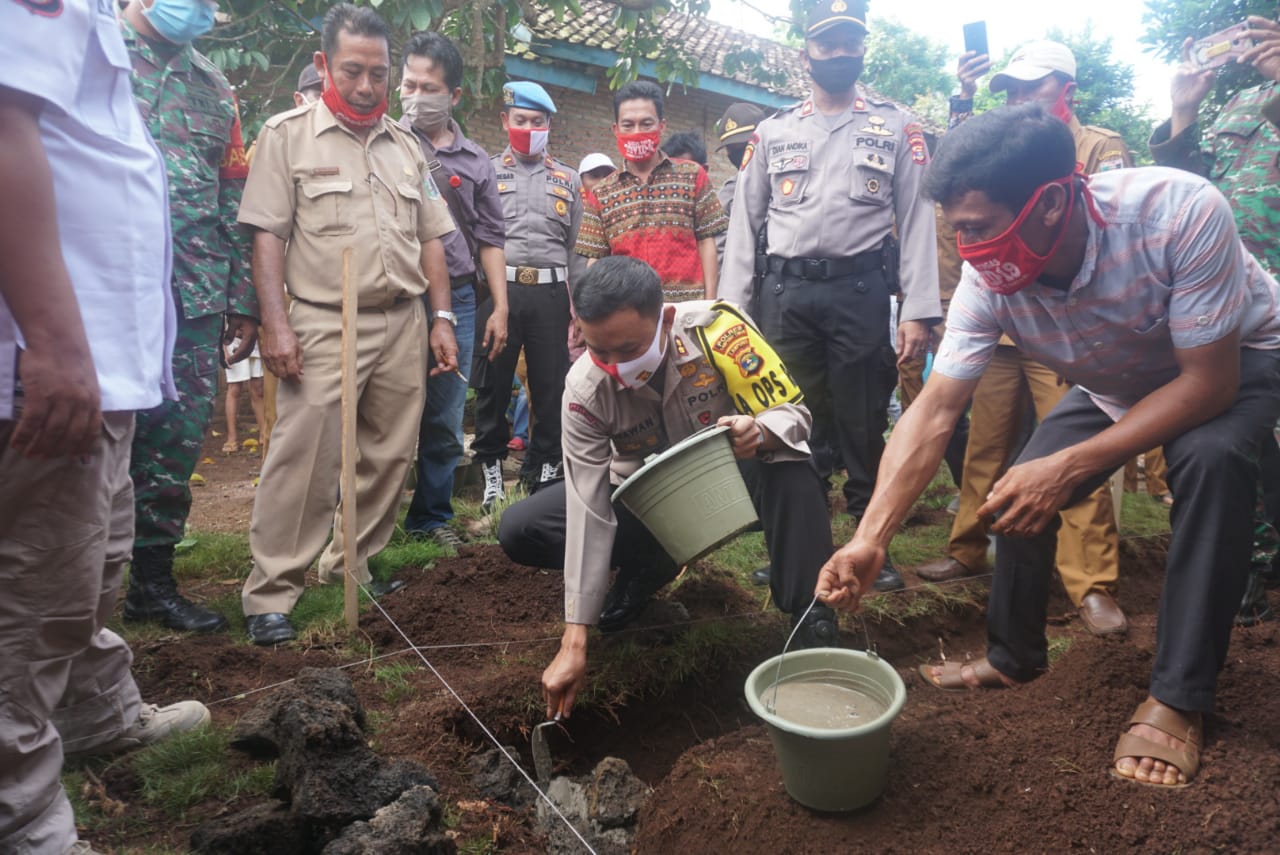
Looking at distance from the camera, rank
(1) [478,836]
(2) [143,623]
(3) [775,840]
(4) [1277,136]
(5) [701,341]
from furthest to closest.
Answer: (4) [1277,136] → (2) [143,623] → (5) [701,341] → (1) [478,836] → (3) [775,840]

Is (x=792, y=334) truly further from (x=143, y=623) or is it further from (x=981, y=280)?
(x=143, y=623)

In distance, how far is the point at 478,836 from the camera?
2379mm

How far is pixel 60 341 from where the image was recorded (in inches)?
61.2

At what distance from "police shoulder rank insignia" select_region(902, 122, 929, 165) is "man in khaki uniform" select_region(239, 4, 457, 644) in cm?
214

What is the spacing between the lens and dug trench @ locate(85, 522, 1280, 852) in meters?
2.12

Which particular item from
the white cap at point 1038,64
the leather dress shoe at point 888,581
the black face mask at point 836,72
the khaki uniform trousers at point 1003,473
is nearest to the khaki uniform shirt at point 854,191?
the black face mask at point 836,72

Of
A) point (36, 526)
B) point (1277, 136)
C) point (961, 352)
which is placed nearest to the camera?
point (36, 526)

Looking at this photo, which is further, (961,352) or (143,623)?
(143,623)

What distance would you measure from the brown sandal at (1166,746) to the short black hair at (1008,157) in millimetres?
1314

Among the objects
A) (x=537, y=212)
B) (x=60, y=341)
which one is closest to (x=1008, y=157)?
(x=60, y=341)

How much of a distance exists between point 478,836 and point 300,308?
210 cm

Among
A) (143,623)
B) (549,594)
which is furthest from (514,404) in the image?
(143,623)

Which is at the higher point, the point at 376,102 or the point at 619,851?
the point at 376,102

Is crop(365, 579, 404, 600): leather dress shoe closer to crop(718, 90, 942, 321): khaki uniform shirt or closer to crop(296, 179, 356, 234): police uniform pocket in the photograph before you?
crop(296, 179, 356, 234): police uniform pocket
